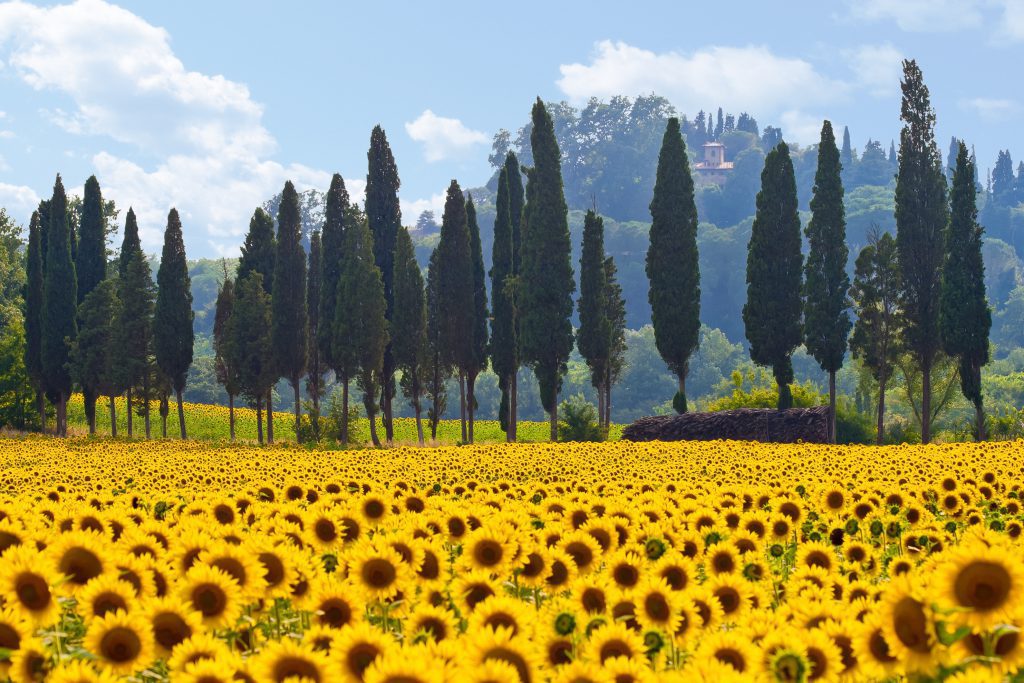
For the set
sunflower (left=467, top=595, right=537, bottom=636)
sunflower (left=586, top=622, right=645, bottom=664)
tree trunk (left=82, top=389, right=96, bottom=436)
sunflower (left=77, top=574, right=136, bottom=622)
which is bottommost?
sunflower (left=586, top=622, right=645, bottom=664)

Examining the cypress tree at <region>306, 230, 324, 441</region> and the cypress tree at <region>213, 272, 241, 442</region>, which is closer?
the cypress tree at <region>213, 272, 241, 442</region>

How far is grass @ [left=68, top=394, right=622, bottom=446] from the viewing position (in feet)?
207

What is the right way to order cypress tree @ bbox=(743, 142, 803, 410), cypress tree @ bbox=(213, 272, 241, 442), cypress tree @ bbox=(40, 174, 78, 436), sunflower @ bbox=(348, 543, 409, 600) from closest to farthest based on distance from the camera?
sunflower @ bbox=(348, 543, 409, 600) → cypress tree @ bbox=(743, 142, 803, 410) → cypress tree @ bbox=(213, 272, 241, 442) → cypress tree @ bbox=(40, 174, 78, 436)

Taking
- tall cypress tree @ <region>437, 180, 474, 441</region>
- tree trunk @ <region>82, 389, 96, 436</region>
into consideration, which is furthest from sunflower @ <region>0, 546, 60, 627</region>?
tree trunk @ <region>82, 389, 96, 436</region>

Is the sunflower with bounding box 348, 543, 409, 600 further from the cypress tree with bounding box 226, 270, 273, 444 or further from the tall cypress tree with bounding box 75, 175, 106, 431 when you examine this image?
the tall cypress tree with bounding box 75, 175, 106, 431

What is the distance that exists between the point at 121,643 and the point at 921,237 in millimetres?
49157

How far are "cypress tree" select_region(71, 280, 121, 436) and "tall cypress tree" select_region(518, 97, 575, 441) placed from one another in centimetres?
2347

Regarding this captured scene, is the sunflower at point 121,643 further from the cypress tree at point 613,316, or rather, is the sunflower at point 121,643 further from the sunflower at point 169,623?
the cypress tree at point 613,316

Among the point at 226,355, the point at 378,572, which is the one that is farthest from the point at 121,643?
the point at 226,355

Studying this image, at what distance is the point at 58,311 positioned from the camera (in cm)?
5934

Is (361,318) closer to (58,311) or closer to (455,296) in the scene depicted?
(455,296)

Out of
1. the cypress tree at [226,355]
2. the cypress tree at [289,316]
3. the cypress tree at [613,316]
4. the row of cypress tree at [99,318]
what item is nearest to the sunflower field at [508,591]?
the cypress tree at [289,316]

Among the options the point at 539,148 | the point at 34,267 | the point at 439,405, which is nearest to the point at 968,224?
the point at 539,148

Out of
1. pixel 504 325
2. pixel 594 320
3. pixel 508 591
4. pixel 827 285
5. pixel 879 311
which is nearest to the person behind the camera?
pixel 508 591
